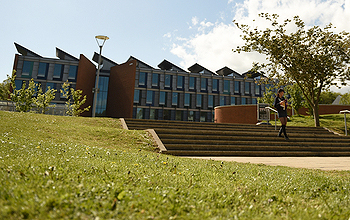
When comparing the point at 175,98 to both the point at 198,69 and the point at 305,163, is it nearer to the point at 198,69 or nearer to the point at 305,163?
the point at 198,69

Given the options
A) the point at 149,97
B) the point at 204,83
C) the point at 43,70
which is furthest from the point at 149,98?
the point at 43,70

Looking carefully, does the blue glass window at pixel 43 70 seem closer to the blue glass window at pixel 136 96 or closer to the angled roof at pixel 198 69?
the blue glass window at pixel 136 96

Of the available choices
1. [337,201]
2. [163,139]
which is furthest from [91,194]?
[163,139]

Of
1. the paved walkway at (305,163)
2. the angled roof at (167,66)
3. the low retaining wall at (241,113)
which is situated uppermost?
the angled roof at (167,66)

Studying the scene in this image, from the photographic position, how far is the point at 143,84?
2095 inches

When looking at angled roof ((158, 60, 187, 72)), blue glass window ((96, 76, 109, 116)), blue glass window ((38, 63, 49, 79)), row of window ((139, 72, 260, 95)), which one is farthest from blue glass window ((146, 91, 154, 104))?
blue glass window ((38, 63, 49, 79))

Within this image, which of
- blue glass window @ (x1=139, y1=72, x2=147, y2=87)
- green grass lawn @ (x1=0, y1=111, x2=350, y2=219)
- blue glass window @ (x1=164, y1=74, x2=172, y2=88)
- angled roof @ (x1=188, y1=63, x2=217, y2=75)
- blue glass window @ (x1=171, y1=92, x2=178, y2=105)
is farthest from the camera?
angled roof @ (x1=188, y1=63, x2=217, y2=75)

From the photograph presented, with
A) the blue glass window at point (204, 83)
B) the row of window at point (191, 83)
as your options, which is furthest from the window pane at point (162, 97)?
the blue glass window at point (204, 83)

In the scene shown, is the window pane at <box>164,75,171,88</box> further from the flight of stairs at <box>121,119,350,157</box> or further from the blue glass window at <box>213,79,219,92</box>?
the flight of stairs at <box>121,119,350,157</box>

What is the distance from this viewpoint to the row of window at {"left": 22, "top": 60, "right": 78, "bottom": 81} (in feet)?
154

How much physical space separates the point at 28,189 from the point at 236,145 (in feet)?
32.6

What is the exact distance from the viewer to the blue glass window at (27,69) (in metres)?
46.7

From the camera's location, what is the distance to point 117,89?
47.4 metres

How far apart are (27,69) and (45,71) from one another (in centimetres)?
337
